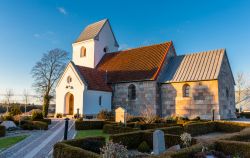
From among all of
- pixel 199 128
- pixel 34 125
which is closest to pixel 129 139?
pixel 199 128

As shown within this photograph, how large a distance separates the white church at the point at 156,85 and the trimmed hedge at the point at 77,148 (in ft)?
43.8

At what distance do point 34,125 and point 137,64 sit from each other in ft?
40.3

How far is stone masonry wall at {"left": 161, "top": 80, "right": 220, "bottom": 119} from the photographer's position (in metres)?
19.0

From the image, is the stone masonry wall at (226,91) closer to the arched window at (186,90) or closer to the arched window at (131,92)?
the arched window at (186,90)

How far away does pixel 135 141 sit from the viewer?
10367 mm

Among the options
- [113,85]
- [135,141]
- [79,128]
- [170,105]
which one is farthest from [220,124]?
[113,85]

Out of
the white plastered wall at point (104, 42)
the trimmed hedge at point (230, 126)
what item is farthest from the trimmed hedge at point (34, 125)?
the white plastered wall at point (104, 42)

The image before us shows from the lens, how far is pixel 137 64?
24.4 meters

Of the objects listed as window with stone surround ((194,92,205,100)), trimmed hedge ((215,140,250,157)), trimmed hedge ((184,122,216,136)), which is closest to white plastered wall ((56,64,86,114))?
window with stone surround ((194,92,205,100))

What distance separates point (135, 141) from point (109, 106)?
13751 mm

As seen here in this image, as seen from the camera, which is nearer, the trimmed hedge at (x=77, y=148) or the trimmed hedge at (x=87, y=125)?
the trimmed hedge at (x=77, y=148)

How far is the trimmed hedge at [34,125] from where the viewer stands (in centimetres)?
1598

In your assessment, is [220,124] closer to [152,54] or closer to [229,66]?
[229,66]

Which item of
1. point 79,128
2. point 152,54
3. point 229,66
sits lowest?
point 79,128
